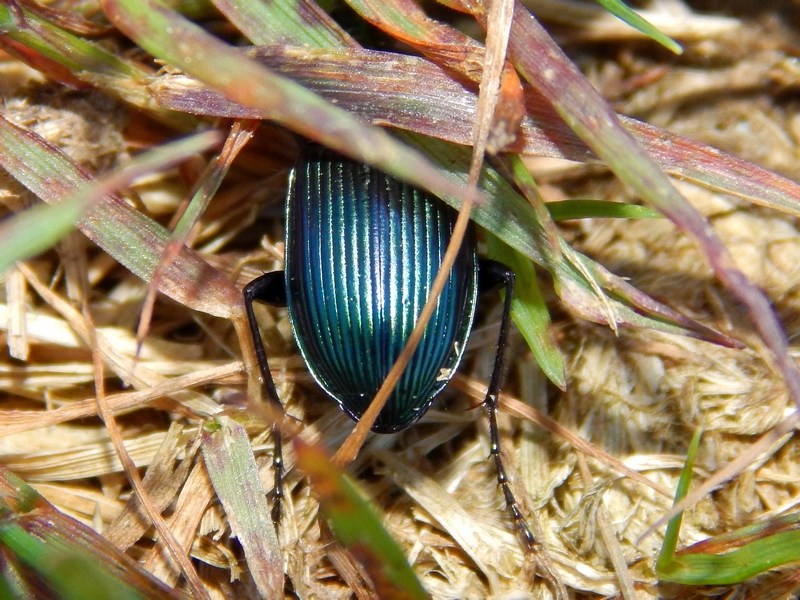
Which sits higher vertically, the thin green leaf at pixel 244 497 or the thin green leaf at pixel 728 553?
the thin green leaf at pixel 728 553

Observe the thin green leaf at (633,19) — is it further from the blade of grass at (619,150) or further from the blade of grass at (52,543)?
the blade of grass at (52,543)

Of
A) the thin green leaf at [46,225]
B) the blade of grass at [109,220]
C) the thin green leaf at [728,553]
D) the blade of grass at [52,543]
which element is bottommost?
the blade of grass at [52,543]

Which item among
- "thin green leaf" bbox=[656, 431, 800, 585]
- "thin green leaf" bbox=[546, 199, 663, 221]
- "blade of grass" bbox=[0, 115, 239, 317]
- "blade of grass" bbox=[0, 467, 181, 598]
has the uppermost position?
"thin green leaf" bbox=[546, 199, 663, 221]

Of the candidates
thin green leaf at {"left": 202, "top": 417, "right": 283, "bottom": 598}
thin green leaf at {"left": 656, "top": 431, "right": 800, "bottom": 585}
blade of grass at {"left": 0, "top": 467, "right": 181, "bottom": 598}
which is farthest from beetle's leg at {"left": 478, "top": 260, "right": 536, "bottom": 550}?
blade of grass at {"left": 0, "top": 467, "right": 181, "bottom": 598}

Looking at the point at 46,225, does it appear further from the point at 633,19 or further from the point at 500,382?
the point at 633,19

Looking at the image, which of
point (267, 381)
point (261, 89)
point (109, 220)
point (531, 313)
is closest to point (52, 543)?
point (267, 381)

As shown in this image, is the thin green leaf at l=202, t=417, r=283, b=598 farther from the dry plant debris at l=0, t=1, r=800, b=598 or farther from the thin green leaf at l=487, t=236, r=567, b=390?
the thin green leaf at l=487, t=236, r=567, b=390

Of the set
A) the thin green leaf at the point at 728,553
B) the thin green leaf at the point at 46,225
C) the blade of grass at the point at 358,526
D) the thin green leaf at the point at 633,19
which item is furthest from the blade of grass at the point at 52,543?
the thin green leaf at the point at 633,19
